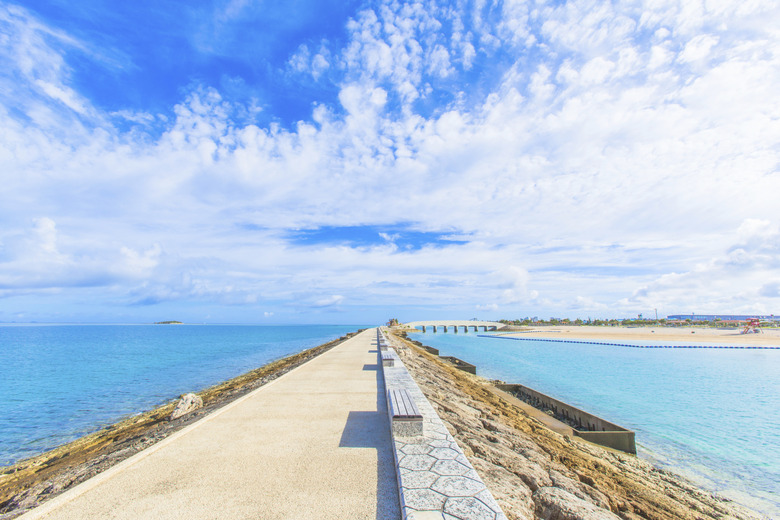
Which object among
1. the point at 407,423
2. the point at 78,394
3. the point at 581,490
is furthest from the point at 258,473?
the point at 78,394

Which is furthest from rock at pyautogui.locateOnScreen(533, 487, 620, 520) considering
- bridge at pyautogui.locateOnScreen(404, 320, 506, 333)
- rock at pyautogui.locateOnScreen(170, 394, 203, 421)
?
bridge at pyautogui.locateOnScreen(404, 320, 506, 333)

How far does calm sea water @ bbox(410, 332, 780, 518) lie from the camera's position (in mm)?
8672

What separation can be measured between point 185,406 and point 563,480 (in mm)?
9659

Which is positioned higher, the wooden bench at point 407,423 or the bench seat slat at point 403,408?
the bench seat slat at point 403,408

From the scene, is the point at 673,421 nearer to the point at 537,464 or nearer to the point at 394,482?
the point at 537,464

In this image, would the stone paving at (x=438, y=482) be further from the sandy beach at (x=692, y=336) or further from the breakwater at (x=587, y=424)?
the sandy beach at (x=692, y=336)

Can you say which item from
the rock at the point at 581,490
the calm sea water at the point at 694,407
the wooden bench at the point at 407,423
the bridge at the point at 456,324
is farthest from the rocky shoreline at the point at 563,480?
the bridge at the point at 456,324

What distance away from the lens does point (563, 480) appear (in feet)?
16.3

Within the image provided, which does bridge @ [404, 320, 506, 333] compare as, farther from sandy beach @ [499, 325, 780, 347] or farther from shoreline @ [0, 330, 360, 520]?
shoreline @ [0, 330, 360, 520]

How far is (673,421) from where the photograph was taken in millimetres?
12750

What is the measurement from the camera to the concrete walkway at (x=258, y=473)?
138 inches

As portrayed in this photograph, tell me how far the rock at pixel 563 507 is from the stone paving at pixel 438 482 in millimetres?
953

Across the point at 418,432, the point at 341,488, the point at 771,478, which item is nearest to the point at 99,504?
the point at 341,488

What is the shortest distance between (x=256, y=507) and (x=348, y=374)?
308 inches
